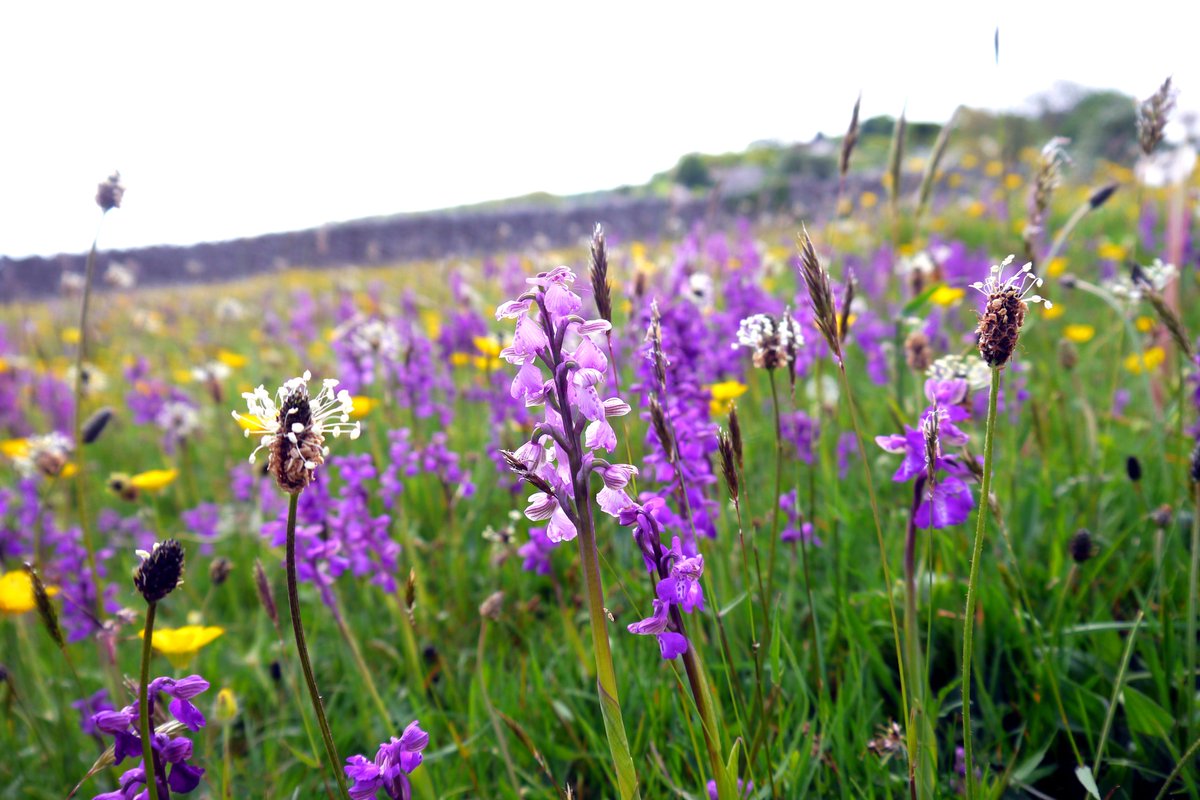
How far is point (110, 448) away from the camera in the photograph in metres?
5.46

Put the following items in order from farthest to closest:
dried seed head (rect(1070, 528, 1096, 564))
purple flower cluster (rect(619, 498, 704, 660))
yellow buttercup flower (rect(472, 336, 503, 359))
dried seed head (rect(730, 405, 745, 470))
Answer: yellow buttercup flower (rect(472, 336, 503, 359)) < dried seed head (rect(1070, 528, 1096, 564)) < dried seed head (rect(730, 405, 745, 470)) < purple flower cluster (rect(619, 498, 704, 660))

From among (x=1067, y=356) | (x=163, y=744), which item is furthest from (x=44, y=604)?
(x=1067, y=356)

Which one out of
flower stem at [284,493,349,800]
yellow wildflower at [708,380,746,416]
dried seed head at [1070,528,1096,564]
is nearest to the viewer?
flower stem at [284,493,349,800]

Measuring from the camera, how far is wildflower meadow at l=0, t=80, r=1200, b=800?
3.52 ft

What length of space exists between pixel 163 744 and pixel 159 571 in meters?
0.35

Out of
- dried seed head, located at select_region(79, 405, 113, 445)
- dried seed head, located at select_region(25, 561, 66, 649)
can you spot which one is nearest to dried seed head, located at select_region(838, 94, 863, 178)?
dried seed head, located at select_region(25, 561, 66, 649)

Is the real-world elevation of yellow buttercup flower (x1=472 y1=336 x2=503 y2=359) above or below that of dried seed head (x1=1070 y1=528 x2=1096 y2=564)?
above

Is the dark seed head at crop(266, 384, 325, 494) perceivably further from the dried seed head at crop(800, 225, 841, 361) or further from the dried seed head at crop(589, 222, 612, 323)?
the dried seed head at crop(800, 225, 841, 361)

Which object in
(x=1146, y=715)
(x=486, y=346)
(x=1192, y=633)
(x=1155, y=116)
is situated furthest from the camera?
(x=486, y=346)

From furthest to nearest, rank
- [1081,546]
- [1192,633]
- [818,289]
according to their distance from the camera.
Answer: [1081,546], [1192,633], [818,289]

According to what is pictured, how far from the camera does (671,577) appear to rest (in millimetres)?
1055

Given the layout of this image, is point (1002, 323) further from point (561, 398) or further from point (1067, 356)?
point (1067, 356)

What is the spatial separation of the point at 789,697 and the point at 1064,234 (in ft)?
5.20

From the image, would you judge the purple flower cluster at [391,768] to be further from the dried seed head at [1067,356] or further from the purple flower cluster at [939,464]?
the dried seed head at [1067,356]
